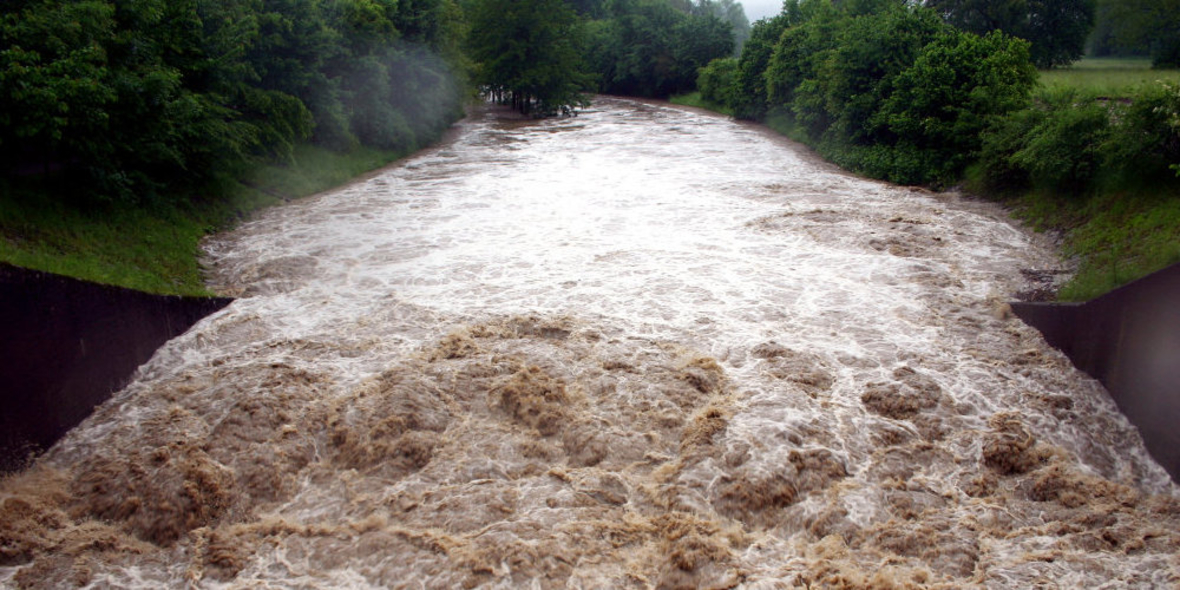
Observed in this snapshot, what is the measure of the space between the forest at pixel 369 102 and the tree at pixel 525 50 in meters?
0.22

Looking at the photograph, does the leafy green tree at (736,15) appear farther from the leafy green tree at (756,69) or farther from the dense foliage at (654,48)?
the leafy green tree at (756,69)

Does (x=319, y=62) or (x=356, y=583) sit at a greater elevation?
(x=319, y=62)

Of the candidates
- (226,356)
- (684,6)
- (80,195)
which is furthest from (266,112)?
(684,6)

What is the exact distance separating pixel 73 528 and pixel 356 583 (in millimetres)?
3217

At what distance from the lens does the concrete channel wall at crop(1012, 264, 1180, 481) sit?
8.64 m

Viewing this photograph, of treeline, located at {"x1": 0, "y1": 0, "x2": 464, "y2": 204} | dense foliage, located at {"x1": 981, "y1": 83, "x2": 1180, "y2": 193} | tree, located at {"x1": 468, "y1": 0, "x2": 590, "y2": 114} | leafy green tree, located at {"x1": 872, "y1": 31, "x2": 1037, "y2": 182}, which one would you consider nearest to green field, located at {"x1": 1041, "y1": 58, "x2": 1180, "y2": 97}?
dense foliage, located at {"x1": 981, "y1": 83, "x2": 1180, "y2": 193}

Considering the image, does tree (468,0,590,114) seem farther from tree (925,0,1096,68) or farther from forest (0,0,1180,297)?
tree (925,0,1096,68)

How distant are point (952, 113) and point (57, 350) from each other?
77.1 ft

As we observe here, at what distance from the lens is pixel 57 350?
30.8 ft

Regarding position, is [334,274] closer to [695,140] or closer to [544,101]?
[695,140]

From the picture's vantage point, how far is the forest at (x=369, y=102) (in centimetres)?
1280

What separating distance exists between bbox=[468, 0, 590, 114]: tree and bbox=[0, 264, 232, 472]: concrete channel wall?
1460 inches

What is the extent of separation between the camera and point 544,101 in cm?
4709

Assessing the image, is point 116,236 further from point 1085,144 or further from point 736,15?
point 736,15
